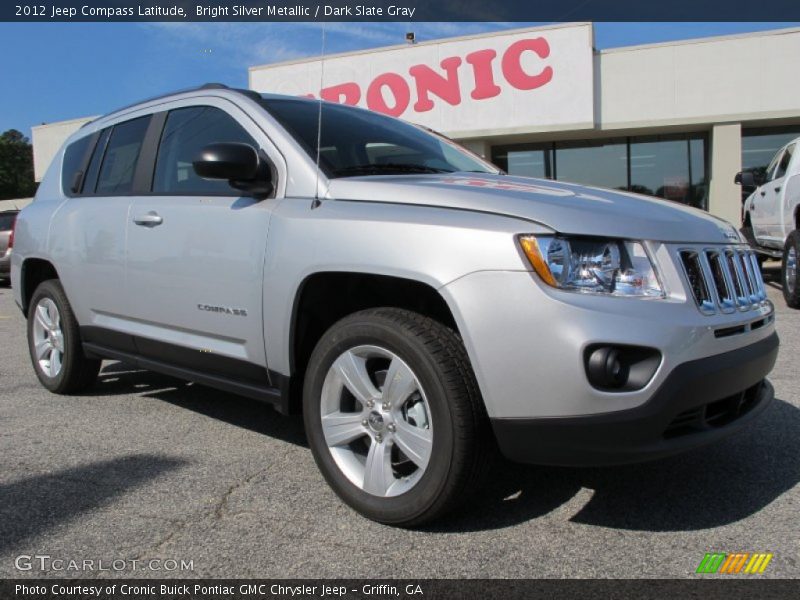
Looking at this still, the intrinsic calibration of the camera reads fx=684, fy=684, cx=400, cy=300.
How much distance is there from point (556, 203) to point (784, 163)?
25.0 ft

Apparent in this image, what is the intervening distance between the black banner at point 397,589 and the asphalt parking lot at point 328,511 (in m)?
0.05

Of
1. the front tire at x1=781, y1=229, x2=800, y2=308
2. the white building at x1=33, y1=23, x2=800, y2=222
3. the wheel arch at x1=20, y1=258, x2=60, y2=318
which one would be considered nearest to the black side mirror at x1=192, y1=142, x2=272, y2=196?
the wheel arch at x1=20, y1=258, x2=60, y2=318

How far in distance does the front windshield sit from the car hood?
9.3 inches

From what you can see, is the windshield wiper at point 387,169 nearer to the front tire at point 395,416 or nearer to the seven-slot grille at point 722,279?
the front tire at point 395,416

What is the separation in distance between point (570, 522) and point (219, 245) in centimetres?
189

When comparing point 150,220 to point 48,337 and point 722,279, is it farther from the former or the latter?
point 722,279

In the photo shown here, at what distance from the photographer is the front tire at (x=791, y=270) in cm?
747

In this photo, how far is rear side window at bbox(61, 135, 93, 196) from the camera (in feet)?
14.6

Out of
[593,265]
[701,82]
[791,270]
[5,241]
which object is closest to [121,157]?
[593,265]

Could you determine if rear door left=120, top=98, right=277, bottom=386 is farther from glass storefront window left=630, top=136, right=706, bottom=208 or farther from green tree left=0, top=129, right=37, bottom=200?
green tree left=0, top=129, right=37, bottom=200

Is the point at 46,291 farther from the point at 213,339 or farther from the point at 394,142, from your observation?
the point at 394,142

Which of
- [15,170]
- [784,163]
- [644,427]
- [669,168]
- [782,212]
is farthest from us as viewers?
[15,170]

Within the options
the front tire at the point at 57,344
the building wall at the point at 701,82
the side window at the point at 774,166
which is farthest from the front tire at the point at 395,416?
the building wall at the point at 701,82
